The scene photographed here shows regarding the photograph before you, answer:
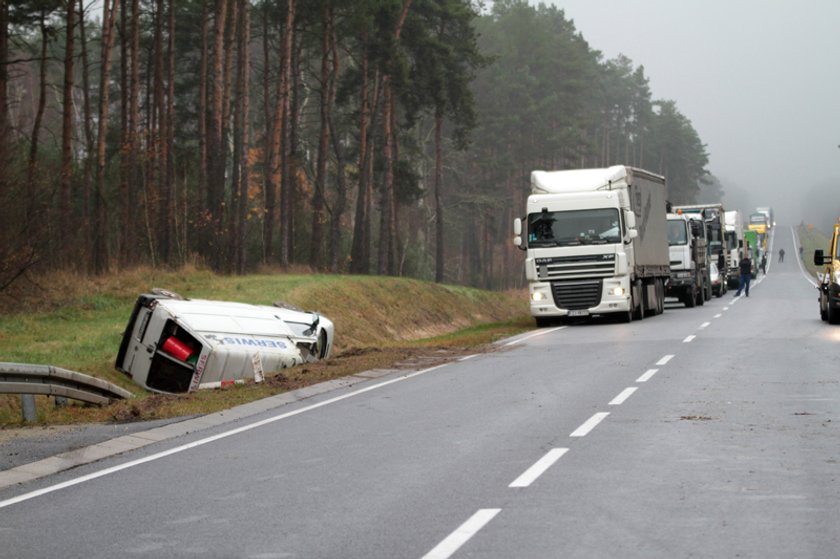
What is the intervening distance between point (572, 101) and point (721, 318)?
67323 millimetres

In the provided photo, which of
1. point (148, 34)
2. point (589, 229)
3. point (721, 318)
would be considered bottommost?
point (721, 318)

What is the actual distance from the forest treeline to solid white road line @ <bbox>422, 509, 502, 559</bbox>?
63.7 feet

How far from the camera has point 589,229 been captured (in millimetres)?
30953

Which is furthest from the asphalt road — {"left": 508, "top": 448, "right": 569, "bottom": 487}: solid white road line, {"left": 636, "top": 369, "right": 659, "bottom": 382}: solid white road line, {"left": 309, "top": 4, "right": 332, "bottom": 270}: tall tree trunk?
{"left": 309, "top": 4, "right": 332, "bottom": 270}: tall tree trunk

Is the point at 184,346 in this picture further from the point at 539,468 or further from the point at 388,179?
the point at 388,179

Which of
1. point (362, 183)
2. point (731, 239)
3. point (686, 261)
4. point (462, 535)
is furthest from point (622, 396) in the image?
point (731, 239)

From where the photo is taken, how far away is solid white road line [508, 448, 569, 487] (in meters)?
9.14

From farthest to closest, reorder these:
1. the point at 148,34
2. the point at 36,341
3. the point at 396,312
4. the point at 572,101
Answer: the point at 572,101 → the point at 148,34 → the point at 396,312 → the point at 36,341

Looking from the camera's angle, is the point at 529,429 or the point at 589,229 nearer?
the point at 529,429

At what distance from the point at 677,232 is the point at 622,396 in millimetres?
30954

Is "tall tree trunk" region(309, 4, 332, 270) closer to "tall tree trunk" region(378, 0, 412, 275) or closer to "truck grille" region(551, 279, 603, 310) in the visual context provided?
"tall tree trunk" region(378, 0, 412, 275)

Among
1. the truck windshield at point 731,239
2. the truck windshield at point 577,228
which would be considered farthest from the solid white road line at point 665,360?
the truck windshield at point 731,239

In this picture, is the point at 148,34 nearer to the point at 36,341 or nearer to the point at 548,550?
the point at 36,341

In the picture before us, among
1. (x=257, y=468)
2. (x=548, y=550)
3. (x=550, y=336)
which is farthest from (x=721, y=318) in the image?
(x=548, y=550)
